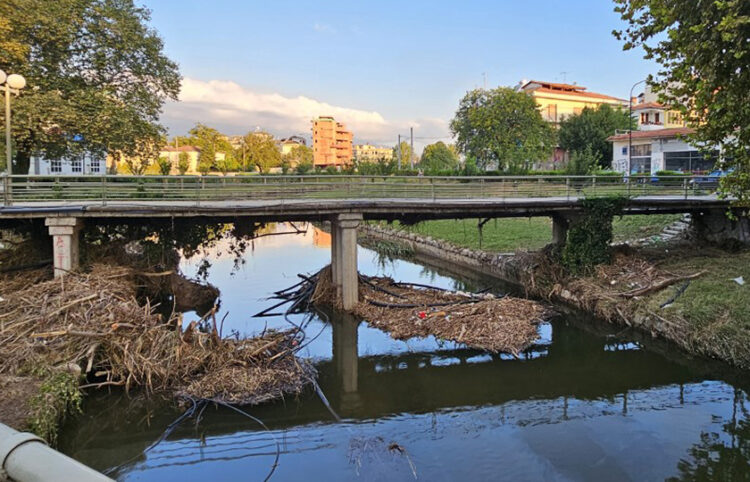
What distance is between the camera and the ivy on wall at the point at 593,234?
18578mm

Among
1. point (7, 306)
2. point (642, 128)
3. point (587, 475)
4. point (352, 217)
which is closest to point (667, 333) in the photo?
point (587, 475)

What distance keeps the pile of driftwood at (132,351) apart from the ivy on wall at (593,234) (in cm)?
1137

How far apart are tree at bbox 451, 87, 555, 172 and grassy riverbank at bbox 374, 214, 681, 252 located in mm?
13205

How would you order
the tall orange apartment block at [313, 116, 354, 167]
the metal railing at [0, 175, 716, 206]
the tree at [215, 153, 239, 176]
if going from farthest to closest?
1. the tall orange apartment block at [313, 116, 354, 167]
2. the tree at [215, 153, 239, 176]
3. the metal railing at [0, 175, 716, 206]

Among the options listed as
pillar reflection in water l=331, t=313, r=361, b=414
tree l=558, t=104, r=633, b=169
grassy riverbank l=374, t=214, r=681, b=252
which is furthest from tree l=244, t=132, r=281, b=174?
pillar reflection in water l=331, t=313, r=361, b=414

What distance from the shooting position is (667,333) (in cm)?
1448

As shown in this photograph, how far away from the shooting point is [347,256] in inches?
657

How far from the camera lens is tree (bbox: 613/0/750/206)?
10020mm

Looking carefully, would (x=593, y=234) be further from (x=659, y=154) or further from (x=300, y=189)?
(x=659, y=154)

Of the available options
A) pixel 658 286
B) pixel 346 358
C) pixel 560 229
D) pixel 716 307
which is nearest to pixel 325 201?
pixel 346 358

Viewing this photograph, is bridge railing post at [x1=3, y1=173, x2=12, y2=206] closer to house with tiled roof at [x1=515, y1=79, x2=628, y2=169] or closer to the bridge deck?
the bridge deck

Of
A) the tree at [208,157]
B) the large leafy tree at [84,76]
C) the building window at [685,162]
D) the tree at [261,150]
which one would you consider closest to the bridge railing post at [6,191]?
the large leafy tree at [84,76]

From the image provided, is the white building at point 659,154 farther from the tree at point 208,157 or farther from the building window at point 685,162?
the tree at point 208,157

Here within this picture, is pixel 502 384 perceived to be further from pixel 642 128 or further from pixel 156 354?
pixel 642 128
